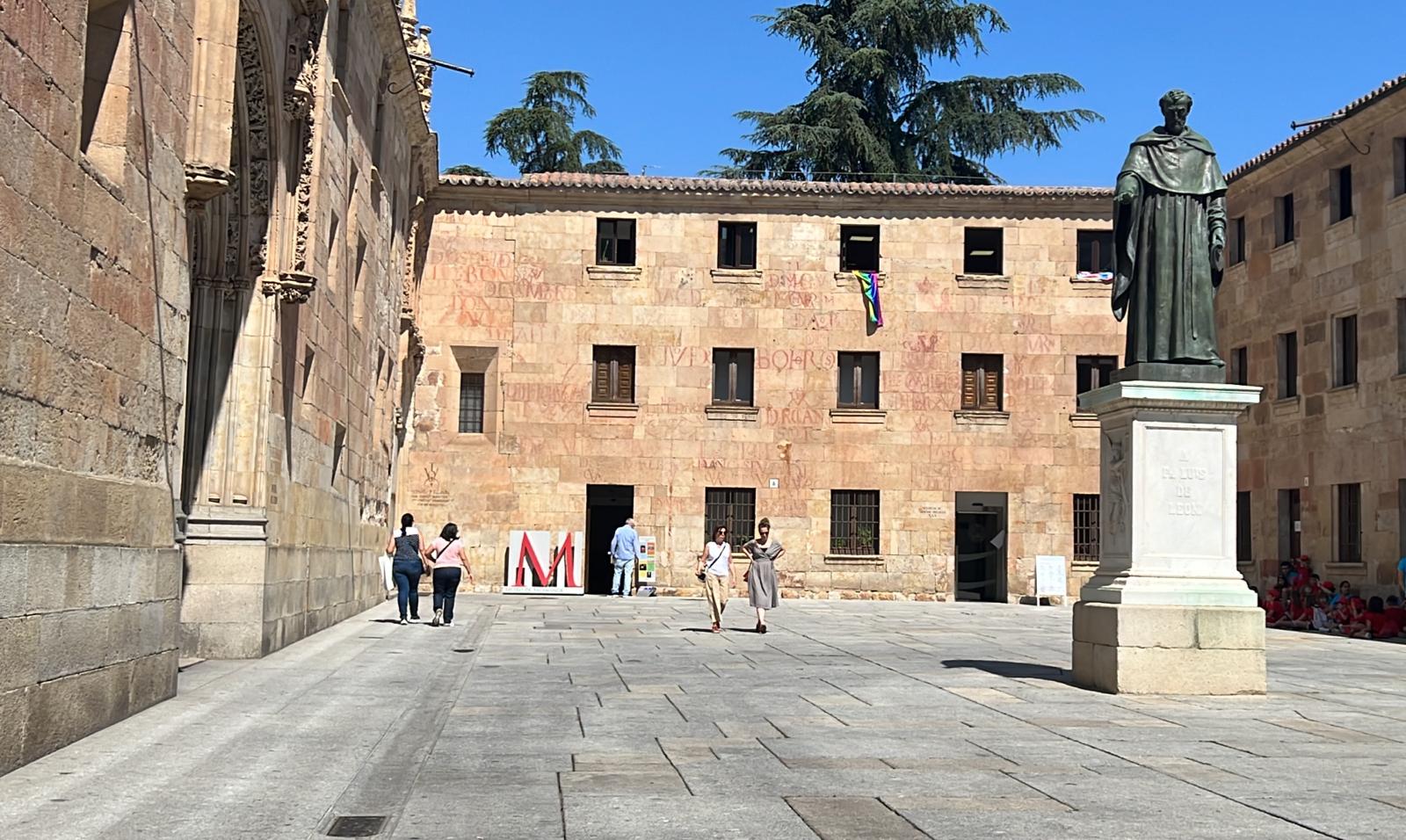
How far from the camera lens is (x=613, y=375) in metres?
34.1

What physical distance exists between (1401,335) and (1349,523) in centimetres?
380

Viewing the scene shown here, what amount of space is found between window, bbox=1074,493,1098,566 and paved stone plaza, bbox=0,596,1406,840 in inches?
701

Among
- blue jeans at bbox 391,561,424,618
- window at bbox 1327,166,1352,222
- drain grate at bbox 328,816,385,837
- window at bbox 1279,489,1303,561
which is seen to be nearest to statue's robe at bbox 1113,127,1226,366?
drain grate at bbox 328,816,385,837

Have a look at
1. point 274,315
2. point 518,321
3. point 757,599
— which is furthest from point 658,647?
point 518,321

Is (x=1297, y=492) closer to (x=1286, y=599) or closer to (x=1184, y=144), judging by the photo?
(x=1286, y=599)

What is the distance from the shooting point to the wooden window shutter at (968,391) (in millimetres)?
34312

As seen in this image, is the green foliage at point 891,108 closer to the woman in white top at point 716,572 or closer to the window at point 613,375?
the window at point 613,375

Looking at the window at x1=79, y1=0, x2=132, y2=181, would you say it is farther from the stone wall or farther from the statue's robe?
the statue's robe

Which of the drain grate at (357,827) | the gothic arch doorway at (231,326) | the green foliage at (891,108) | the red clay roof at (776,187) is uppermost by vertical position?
the green foliage at (891,108)

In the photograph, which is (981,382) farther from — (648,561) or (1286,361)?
(648,561)

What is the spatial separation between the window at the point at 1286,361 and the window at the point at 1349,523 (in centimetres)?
289

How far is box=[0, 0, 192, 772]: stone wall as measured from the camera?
7.68 meters

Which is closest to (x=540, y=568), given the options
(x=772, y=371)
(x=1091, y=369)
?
(x=772, y=371)

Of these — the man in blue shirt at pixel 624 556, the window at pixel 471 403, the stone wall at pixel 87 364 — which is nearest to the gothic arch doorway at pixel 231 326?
the stone wall at pixel 87 364
